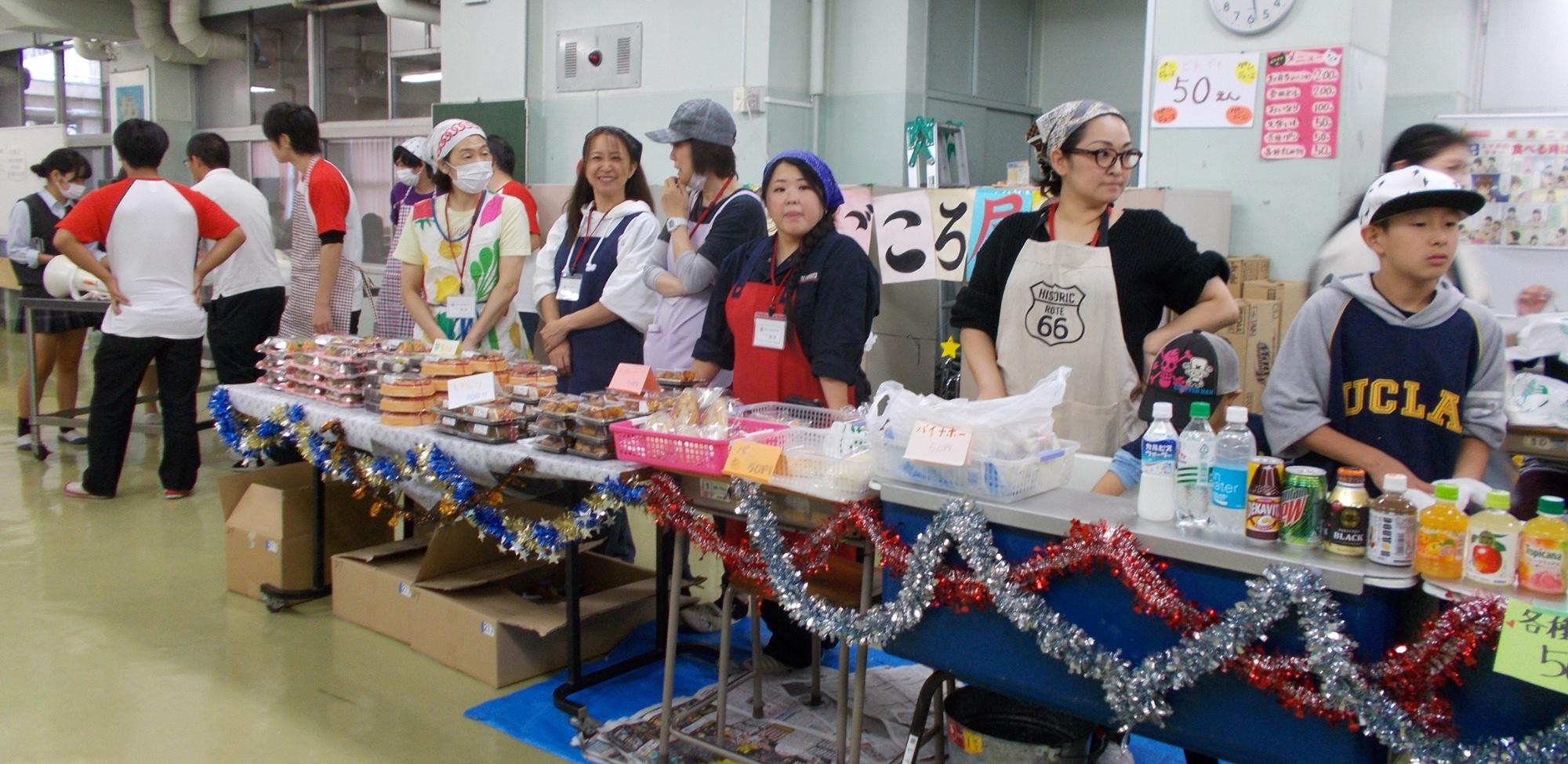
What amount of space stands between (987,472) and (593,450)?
3.43 feet

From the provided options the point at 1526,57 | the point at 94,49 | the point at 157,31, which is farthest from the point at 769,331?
the point at 94,49

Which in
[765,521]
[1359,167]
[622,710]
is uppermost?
[1359,167]

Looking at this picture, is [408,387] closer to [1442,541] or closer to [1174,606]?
[1174,606]

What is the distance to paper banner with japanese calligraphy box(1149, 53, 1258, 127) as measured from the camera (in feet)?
15.6

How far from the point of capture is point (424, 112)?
8.70 metres

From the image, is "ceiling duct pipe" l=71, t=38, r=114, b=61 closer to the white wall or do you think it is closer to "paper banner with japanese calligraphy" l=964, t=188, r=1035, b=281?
"paper banner with japanese calligraphy" l=964, t=188, r=1035, b=281

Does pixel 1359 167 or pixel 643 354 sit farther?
pixel 1359 167

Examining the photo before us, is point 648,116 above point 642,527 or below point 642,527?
above

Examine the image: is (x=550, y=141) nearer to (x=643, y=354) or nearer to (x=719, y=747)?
(x=643, y=354)

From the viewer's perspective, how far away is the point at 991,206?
15.1 feet

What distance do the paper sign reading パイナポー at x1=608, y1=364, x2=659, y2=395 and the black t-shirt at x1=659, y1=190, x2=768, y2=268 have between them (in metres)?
0.48

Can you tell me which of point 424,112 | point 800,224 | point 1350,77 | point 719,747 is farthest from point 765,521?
point 424,112

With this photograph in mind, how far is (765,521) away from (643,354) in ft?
4.69

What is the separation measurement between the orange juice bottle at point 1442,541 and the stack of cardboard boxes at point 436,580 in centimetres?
209
